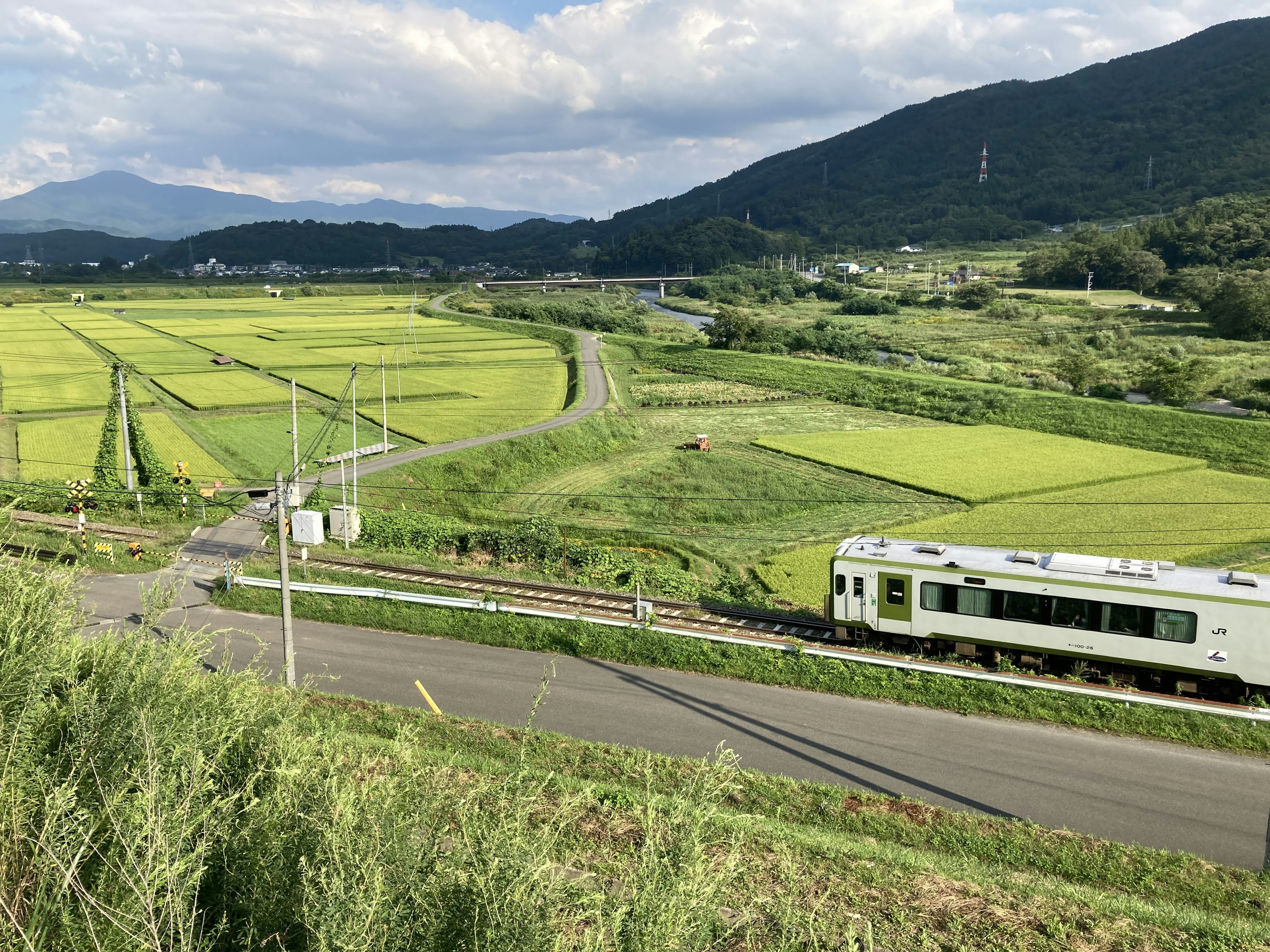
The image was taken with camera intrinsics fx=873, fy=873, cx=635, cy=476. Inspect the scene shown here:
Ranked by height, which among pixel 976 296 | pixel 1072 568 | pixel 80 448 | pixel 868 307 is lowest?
pixel 80 448

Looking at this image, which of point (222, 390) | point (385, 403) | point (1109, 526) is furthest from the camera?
point (222, 390)

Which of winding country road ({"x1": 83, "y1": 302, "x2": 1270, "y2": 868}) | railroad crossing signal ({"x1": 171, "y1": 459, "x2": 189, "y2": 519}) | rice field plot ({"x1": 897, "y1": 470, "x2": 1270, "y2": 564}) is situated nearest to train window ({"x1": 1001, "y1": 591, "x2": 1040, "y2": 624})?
winding country road ({"x1": 83, "y1": 302, "x2": 1270, "y2": 868})

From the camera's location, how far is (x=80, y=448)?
4372 centimetres

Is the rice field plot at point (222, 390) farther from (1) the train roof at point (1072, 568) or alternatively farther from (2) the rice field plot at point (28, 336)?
(1) the train roof at point (1072, 568)

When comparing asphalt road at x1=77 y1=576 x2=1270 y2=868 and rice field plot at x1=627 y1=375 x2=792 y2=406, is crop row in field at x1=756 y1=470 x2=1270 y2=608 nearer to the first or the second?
asphalt road at x1=77 y1=576 x2=1270 y2=868

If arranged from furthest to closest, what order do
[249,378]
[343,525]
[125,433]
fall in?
[249,378], [125,433], [343,525]

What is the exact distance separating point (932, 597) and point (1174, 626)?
5.08 m

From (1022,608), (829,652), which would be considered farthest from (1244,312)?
(829,652)

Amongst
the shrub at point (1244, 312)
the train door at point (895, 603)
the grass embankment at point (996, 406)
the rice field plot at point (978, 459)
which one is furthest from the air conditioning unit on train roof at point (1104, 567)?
the shrub at point (1244, 312)

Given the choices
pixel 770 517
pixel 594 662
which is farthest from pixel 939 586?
pixel 770 517

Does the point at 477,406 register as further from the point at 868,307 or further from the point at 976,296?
the point at 976,296

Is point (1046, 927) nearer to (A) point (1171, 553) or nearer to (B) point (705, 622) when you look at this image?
(B) point (705, 622)

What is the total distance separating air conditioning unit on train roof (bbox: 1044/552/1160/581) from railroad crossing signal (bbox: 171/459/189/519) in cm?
3105

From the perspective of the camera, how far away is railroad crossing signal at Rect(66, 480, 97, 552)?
30391 millimetres
